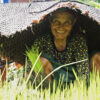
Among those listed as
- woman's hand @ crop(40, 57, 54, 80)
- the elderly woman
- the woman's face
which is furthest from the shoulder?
woman's hand @ crop(40, 57, 54, 80)

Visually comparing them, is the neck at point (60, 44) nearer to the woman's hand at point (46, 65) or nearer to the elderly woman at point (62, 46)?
the elderly woman at point (62, 46)

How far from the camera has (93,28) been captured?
121 cm

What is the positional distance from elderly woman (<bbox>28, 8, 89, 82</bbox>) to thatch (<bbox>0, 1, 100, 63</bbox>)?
6cm

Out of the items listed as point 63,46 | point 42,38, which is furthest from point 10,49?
point 63,46

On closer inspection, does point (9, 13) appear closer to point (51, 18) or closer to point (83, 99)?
point (51, 18)

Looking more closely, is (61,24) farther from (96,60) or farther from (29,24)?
(96,60)

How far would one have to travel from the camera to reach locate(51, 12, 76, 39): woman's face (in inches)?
43.4

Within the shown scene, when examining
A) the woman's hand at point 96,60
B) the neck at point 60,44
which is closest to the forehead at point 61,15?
the neck at point 60,44

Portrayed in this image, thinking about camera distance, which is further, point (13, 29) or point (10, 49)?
point (10, 49)

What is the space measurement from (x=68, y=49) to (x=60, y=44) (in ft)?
0.19

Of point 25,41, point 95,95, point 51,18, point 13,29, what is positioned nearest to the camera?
point 95,95

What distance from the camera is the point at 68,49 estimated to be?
47.9 inches

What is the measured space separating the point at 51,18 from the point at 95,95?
560 mm

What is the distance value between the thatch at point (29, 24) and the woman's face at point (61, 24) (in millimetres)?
59
